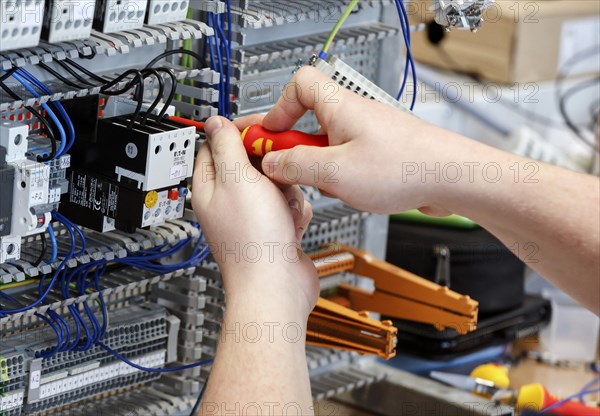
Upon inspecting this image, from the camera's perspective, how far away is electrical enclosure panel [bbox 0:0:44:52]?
3.52 ft

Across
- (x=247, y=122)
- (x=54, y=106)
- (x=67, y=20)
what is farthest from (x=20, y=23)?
(x=247, y=122)

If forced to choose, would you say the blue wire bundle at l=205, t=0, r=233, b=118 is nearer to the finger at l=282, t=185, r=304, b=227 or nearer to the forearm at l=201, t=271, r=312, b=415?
the finger at l=282, t=185, r=304, b=227

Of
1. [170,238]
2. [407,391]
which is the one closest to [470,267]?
[407,391]

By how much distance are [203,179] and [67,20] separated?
0.78 feet

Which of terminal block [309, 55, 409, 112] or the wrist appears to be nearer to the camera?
the wrist

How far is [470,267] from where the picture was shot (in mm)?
1951

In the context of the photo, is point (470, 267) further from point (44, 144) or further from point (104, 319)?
point (44, 144)

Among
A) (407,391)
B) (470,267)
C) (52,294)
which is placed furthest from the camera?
(470,267)

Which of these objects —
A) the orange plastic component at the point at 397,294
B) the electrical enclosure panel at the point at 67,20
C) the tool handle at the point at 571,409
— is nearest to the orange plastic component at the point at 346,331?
the orange plastic component at the point at 397,294

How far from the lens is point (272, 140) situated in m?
1.16

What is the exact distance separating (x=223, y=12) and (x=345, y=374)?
2.51 feet

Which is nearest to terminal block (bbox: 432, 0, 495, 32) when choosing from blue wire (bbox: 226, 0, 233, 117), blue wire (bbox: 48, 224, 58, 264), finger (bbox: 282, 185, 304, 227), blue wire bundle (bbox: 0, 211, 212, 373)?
blue wire (bbox: 226, 0, 233, 117)

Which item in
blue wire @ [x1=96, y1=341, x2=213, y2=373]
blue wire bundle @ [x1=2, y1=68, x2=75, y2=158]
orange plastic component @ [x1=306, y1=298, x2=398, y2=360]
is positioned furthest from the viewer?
orange plastic component @ [x1=306, y1=298, x2=398, y2=360]

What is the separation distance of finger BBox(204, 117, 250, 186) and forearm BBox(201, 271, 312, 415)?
5.0 inches
